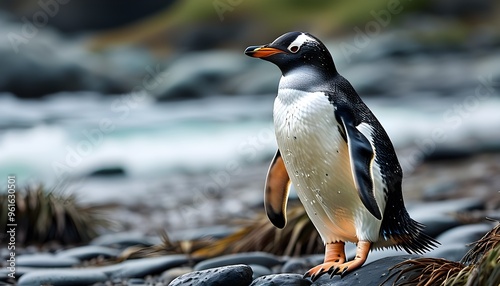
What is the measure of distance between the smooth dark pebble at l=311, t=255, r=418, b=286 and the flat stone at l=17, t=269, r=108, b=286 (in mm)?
1109

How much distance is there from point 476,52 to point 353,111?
6.38 metres

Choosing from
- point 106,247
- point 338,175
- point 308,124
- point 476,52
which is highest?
point 476,52

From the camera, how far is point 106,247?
414 cm

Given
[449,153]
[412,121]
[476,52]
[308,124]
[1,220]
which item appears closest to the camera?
[308,124]

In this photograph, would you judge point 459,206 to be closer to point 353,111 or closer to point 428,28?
point 353,111

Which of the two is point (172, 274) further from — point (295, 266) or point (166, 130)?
point (166, 130)

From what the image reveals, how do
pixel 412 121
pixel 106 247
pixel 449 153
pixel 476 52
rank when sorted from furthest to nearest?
pixel 476 52 < pixel 412 121 < pixel 449 153 < pixel 106 247

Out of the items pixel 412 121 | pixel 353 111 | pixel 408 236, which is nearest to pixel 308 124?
pixel 353 111

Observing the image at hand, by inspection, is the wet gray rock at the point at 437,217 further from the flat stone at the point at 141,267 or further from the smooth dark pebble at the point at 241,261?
the flat stone at the point at 141,267

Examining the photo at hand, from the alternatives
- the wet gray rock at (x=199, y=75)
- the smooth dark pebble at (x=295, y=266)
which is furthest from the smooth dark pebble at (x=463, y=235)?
the wet gray rock at (x=199, y=75)

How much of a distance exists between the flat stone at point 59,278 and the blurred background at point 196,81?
3.89 metres

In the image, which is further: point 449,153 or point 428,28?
point 428,28

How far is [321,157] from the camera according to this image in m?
2.18

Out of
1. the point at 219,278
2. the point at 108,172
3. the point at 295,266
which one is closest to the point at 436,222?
the point at 295,266
